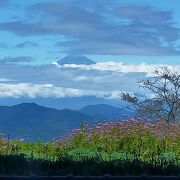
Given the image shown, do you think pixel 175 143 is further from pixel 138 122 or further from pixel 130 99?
pixel 130 99

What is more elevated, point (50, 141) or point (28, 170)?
point (50, 141)

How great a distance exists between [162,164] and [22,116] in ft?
128

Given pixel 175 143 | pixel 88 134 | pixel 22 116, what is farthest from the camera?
pixel 22 116

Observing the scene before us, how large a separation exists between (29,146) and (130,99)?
11.4 metres

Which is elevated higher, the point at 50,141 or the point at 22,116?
the point at 22,116

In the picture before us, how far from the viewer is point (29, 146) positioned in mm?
16453

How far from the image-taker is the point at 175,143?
15500 millimetres

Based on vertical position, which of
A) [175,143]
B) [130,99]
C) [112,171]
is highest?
[130,99]

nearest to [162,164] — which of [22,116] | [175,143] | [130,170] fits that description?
[130,170]

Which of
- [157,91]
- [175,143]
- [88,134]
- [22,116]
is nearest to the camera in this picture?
Result: [175,143]

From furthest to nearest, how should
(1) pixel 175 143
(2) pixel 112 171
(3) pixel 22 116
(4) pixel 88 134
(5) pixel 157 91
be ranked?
(3) pixel 22 116 < (5) pixel 157 91 < (4) pixel 88 134 < (1) pixel 175 143 < (2) pixel 112 171

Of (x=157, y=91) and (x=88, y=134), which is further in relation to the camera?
(x=157, y=91)

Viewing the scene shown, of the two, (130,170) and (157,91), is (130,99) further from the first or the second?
(130,170)

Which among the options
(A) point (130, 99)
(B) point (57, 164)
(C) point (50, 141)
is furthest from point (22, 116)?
(B) point (57, 164)
